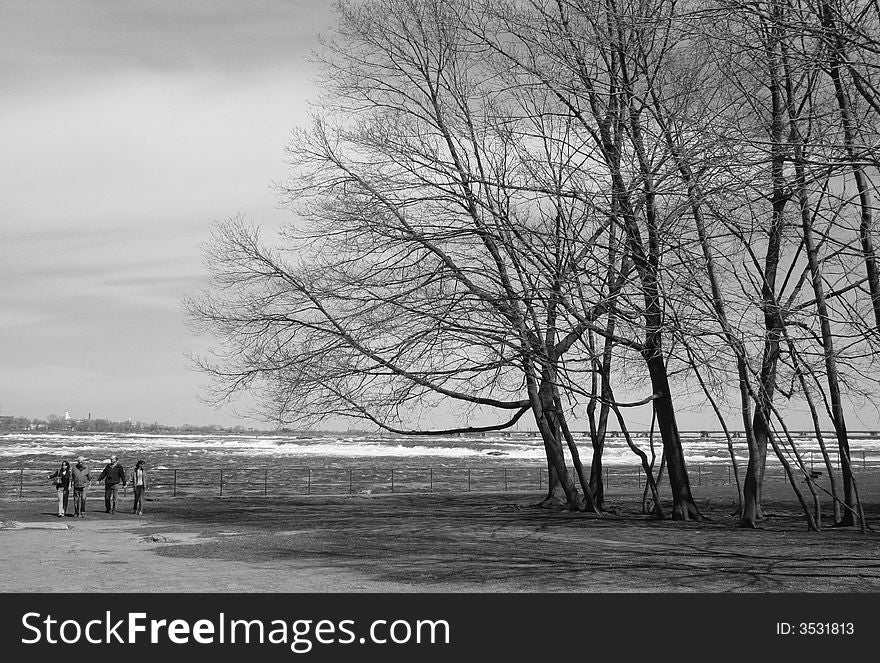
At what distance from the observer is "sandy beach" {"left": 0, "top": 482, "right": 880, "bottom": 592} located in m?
12.7

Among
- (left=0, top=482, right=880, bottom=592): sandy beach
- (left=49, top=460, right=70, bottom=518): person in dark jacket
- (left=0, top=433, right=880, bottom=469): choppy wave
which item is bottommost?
(left=0, top=433, right=880, bottom=469): choppy wave

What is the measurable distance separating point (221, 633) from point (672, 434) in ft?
56.5

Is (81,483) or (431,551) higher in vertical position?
(81,483)

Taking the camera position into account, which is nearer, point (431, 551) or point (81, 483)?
point (431, 551)

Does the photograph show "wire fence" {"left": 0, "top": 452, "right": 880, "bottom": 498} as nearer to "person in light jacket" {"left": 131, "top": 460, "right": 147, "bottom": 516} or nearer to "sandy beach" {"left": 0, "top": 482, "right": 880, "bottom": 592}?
"person in light jacket" {"left": 131, "top": 460, "right": 147, "bottom": 516}

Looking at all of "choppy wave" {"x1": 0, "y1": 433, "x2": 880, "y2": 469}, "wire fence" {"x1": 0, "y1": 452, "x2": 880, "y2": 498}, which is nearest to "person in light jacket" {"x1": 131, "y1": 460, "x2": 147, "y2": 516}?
"wire fence" {"x1": 0, "y1": 452, "x2": 880, "y2": 498}

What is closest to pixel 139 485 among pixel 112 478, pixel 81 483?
pixel 112 478

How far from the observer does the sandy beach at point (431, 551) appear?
501 inches

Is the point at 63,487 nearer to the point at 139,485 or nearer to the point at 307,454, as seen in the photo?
the point at 139,485

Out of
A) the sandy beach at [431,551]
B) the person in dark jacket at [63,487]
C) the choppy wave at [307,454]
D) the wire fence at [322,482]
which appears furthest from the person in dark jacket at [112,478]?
the choppy wave at [307,454]

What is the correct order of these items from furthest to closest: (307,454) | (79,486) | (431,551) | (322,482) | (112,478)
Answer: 1. (307,454)
2. (322,482)
3. (112,478)
4. (79,486)
5. (431,551)

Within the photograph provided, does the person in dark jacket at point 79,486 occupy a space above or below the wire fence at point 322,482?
above

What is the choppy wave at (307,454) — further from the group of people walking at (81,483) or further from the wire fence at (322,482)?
the group of people walking at (81,483)

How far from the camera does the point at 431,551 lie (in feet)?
55.3
